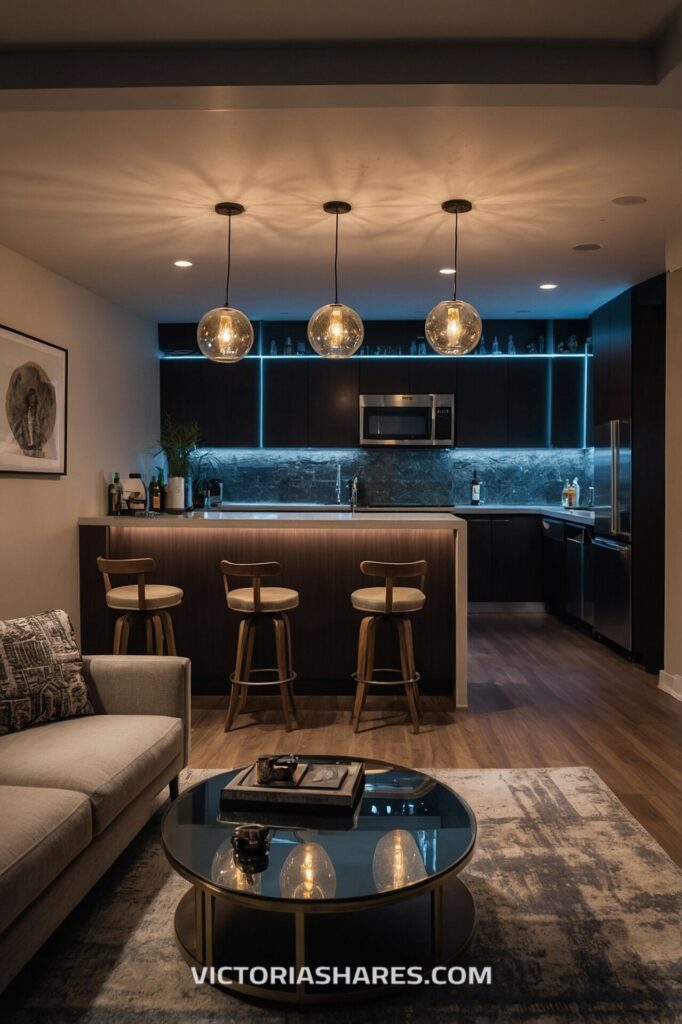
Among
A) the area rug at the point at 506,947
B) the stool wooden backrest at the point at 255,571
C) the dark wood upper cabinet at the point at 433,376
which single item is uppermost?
the dark wood upper cabinet at the point at 433,376

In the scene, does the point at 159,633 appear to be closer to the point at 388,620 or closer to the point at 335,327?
the point at 388,620

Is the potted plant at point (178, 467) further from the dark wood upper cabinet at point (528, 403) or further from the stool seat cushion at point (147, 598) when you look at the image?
the dark wood upper cabinet at point (528, 403)

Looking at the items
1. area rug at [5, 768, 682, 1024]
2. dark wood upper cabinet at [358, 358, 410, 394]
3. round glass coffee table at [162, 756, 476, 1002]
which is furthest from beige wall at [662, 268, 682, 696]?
round glass coffee table at [162, 756, 476, 1002]

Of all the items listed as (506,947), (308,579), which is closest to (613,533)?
(308,579)

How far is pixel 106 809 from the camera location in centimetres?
241

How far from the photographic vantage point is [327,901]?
185cm

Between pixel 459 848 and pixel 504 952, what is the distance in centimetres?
40

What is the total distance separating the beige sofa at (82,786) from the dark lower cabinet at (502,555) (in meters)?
4.88

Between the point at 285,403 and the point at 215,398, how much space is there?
2.30 feet

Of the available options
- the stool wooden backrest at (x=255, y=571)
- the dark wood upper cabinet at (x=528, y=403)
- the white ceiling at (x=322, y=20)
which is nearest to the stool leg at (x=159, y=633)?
the stool wooden backrest at (x=255, y=571)

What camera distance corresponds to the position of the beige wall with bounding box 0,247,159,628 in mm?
4703

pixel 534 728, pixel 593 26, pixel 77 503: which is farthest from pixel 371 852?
pixel 77 503

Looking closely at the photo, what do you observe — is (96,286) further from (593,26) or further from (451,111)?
(593,26)

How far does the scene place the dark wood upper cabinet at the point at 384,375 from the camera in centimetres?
787
